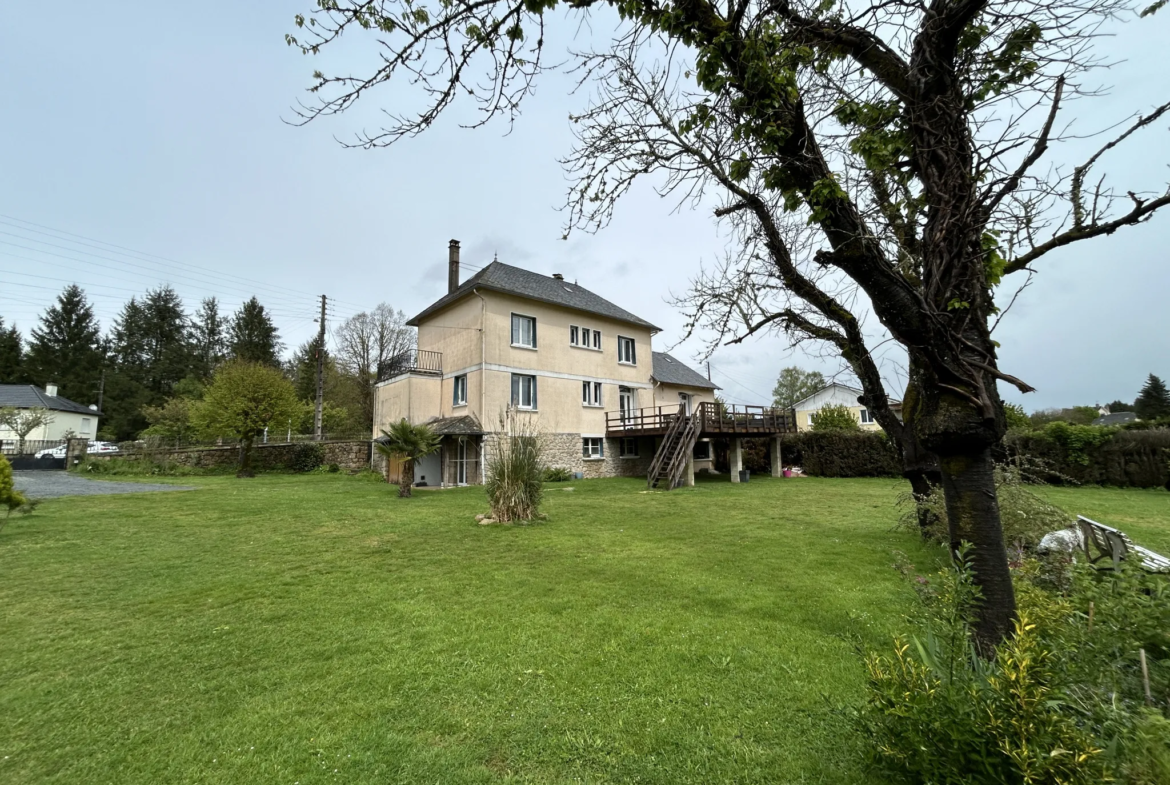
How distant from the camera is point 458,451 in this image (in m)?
A: 20.0

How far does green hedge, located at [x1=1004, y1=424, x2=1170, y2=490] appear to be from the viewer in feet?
51.2

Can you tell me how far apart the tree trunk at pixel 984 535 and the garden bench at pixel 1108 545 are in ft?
8.15

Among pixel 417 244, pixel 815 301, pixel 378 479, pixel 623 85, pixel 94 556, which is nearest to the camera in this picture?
pixel 623 85

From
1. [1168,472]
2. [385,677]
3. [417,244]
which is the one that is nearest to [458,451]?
[417,244]

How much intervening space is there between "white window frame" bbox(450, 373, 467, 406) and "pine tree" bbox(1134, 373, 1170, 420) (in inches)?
2282

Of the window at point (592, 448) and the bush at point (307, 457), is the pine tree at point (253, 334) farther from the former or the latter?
the window at point (592, 448)

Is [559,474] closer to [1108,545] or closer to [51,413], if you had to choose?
[1108,545]

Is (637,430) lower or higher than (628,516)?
higher

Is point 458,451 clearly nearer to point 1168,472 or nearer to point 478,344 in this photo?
point 478,344

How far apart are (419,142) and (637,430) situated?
19231 millimetres

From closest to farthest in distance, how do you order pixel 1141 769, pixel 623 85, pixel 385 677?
1. pixel 1141 769
2. pixel 385 677
3. pixel 623 85

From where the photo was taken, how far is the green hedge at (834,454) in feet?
72.3

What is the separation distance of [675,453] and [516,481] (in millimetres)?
9833

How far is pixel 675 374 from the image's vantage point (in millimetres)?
28578
